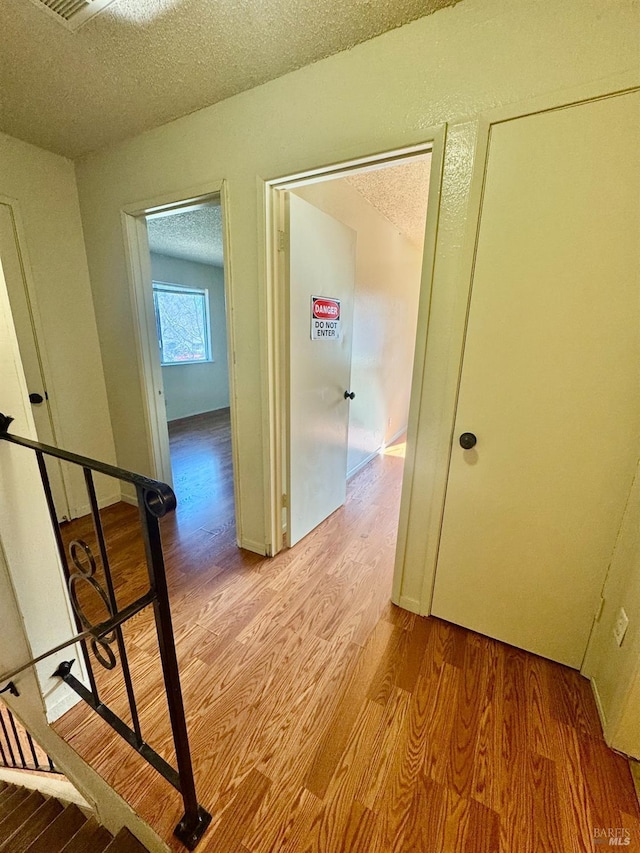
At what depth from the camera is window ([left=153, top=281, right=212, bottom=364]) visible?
195 inches

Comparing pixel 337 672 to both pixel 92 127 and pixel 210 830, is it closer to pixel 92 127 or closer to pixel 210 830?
pixel 210 830

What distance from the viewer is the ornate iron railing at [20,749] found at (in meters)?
1.40

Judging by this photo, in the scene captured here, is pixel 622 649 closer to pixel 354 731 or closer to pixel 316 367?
pixel 354 731

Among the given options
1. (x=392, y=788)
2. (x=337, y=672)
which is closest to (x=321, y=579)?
(x=337, y=672)

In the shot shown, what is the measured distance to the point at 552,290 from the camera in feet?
3.82

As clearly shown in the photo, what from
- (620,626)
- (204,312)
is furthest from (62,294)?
(204,312)

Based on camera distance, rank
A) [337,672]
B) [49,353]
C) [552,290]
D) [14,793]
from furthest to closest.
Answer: [49,353], [14,793], [337,672], [552,290]

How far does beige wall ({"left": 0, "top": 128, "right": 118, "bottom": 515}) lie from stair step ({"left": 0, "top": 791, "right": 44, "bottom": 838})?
4.87ft

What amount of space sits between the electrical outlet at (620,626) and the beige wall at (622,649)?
0.05ft

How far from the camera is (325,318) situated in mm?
2055

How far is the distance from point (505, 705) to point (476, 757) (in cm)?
24

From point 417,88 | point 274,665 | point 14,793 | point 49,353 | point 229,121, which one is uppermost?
point 229,121

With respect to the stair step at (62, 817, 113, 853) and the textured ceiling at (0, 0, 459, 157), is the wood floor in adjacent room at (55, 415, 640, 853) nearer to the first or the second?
the stair step at (62, 817, 113, 853)

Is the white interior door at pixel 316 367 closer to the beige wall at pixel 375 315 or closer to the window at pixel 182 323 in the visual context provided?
the beige wall at pixel 375 315
